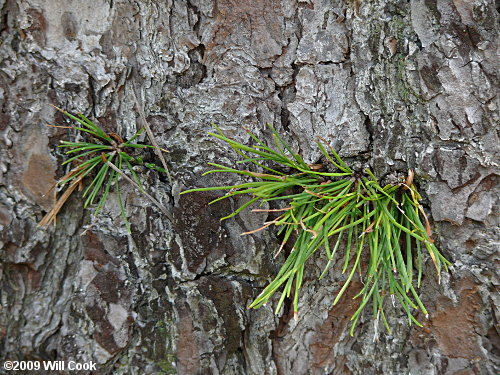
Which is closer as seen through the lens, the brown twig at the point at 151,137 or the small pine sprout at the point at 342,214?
the small pine sprout at the point at 342,214

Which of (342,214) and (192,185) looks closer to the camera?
(342,214)

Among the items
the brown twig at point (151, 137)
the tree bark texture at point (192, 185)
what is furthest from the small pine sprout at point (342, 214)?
the brown twig at point (151, 137)

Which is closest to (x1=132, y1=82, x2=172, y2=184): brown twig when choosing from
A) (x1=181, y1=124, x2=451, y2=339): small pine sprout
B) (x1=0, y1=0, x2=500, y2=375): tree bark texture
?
(x1=0, y1=0, x2=500, y2=375): tree bark texture

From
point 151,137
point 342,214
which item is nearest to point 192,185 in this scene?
point 151,137

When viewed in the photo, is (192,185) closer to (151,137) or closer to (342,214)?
(151,137)

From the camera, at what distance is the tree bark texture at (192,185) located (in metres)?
0.93

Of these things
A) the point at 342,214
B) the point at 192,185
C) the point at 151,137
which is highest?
the point at 151,137

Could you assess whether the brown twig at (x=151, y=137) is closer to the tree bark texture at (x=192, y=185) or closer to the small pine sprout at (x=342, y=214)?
the tree bark texture at (x=192, y=185)

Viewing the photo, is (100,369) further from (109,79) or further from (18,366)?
(109,79)

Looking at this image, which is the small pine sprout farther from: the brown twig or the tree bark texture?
the brown twig

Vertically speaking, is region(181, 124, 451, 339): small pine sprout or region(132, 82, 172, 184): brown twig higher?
region(132, 82, 172, 184): brown twig

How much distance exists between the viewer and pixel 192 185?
97 cm

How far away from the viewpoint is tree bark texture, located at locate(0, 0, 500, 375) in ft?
3.05

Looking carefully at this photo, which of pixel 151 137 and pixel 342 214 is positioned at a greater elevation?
pixel 151 137
